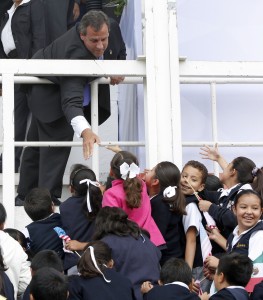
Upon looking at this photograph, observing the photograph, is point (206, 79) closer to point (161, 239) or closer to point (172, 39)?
point (172, 39)

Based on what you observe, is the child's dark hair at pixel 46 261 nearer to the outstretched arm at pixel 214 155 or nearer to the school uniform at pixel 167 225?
the school uniform at pixel 167 225

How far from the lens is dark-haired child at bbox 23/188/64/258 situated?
7.83m

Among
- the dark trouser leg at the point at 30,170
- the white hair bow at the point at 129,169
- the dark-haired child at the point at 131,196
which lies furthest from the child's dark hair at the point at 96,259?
the dark trouser leg at the point at 30,170

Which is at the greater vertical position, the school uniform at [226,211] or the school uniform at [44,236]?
the school uniform at [226,211]

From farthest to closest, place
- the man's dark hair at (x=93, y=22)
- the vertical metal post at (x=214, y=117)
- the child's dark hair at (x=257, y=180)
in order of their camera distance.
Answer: the vertical metal post at (x=214, y=117) < the man's dark hair at (x=93, y=22) < the child's dark hair at (x=257, y=180)

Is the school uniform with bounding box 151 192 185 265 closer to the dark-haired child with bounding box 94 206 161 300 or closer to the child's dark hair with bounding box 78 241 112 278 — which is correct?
the dark-haired child with bounding box 94 206 161 300

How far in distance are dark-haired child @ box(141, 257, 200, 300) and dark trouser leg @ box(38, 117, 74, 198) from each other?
1.93 metres

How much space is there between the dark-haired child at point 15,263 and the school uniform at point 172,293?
85 cm

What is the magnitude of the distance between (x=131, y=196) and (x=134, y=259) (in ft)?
1.66

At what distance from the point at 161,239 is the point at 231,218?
0.51 meters

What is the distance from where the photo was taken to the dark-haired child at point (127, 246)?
24.3ft

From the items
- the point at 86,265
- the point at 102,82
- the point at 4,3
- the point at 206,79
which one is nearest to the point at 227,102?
the point at 206,79

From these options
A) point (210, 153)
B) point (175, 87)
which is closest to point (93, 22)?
point (175, 87)

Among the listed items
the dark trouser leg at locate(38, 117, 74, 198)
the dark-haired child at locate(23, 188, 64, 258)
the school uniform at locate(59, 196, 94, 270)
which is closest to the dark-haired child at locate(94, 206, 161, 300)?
the school uniform at locate(59, 196, 94, 270)
